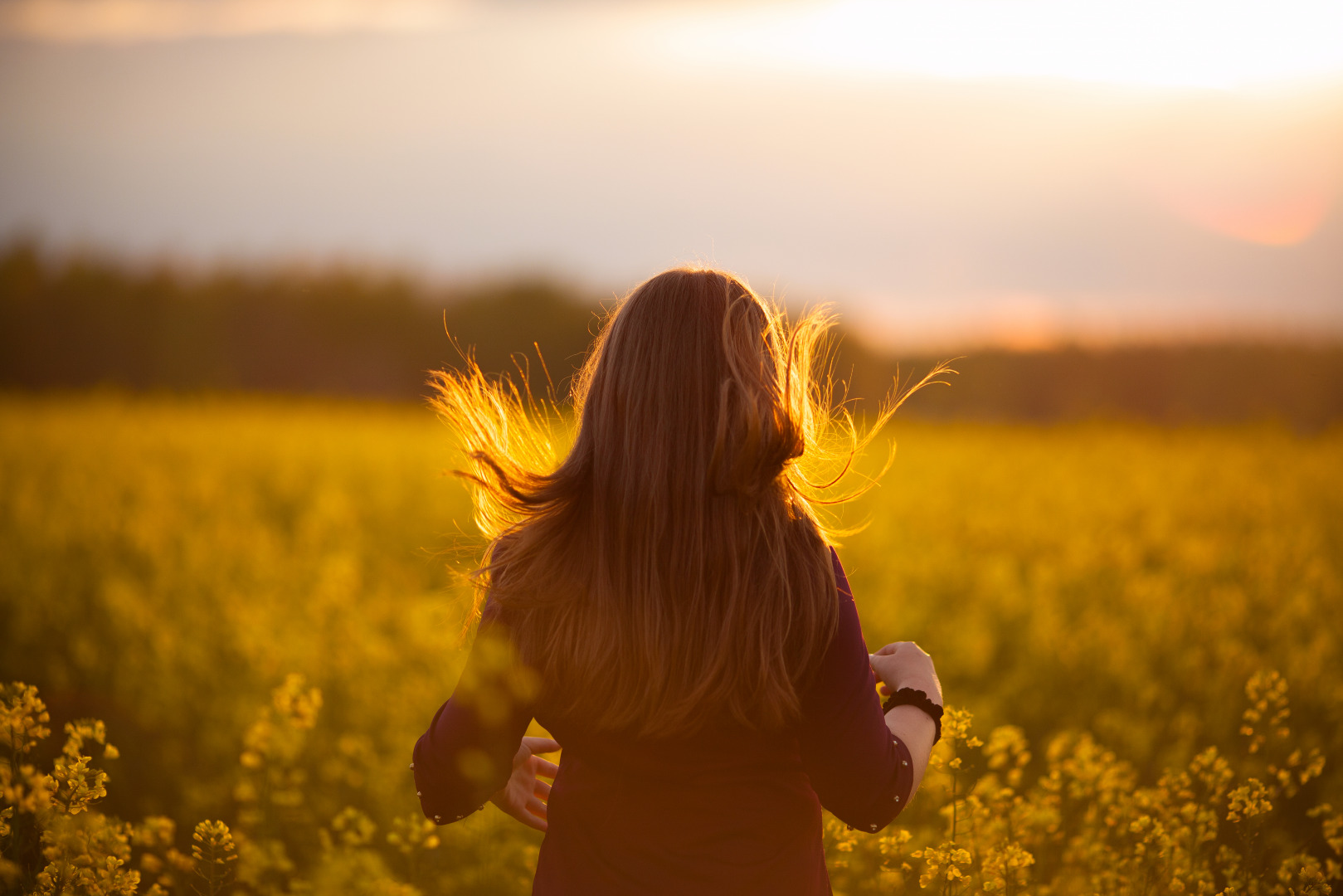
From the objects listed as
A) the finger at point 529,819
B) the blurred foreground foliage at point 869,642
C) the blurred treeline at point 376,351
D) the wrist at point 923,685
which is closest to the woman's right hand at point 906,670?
the wrist at point 923,685

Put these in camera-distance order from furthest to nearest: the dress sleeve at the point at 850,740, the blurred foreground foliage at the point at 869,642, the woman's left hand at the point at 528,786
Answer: the blurred foreground foliage at the point at 869,642 < the woman's left hand at the point at 528,786 < the dress sleeve at the point at 850,740

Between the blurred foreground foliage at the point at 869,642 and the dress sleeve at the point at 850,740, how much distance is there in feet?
2.25

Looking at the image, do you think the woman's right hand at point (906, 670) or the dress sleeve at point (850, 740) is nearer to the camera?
the dress sleeve at point (850, 740)

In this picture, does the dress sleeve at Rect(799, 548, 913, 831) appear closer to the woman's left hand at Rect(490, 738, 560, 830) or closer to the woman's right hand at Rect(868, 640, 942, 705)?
the woman's right hand at Rect(868, 640, 942, 705)

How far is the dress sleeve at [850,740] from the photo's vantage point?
128cm

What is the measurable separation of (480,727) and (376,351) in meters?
32.9

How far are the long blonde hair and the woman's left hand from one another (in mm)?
247

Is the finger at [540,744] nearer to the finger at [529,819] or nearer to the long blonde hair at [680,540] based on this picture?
the finger at [529,819]

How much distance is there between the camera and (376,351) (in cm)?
3216

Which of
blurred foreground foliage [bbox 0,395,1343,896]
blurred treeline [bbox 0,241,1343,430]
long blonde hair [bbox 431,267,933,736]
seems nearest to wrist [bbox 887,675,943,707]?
long blonde hair [bbox 431,267,933,736]

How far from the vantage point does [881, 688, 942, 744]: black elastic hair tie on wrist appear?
1.42 m

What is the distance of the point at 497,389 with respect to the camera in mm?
1729

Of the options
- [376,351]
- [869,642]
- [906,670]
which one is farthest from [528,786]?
[376,351]

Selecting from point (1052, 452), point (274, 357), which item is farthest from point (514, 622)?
point (274, 357)
